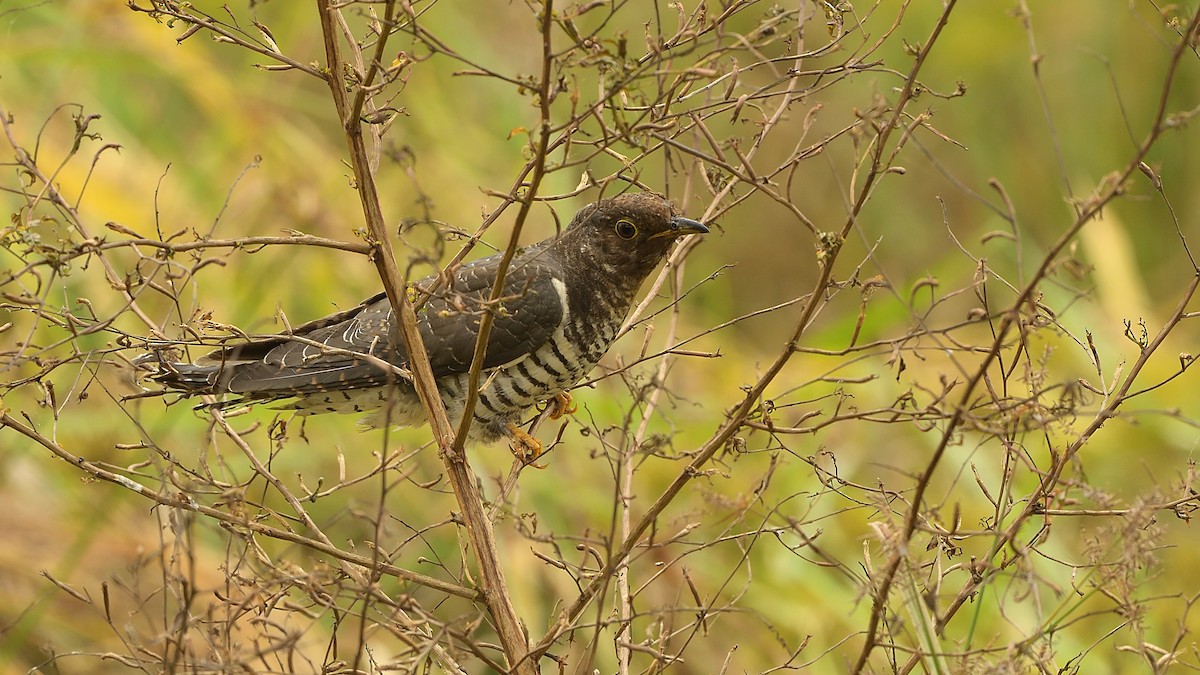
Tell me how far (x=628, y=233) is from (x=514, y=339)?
389 mm

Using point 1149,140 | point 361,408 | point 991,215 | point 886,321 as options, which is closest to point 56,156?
point 361,408

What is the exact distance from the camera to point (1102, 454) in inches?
174

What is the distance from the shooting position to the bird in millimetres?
2842

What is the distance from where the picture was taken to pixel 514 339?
2844mm

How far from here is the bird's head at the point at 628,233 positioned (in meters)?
2.85

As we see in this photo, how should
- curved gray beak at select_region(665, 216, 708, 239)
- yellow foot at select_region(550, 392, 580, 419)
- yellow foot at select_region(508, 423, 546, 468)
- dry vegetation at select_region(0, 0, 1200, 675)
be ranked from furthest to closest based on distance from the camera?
yellow foot at select_region(550, 392, 580, 419), yellow foot at select_region(508, 423, 546, 468), curved gray beak at select_region(665, 216, 708, 239), dry vegetation at select_region(0, 0, 1200, 675)

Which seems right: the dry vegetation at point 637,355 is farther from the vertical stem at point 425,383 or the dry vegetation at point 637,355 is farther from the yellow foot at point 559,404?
the yellow foot at point 559,404

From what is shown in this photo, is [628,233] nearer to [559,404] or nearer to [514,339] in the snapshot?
[514,339]

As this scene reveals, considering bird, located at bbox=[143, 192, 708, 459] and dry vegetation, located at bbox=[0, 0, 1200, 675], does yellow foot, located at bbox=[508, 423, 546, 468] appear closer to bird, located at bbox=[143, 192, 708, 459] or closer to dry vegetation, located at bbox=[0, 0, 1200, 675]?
bird, located at bbox=[143, 192, 708, 459]

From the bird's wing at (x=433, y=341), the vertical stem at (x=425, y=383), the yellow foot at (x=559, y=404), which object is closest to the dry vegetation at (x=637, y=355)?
the vertical stem at (x=425, y=383)

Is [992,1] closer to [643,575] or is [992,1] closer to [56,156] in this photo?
[643,575]

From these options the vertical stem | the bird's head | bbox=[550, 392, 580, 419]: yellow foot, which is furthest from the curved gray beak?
the vertical stem

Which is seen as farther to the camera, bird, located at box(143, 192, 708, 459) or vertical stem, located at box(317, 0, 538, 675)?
bird, located at box(143, 192, 708, 459)

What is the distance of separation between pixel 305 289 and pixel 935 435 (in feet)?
8.29
